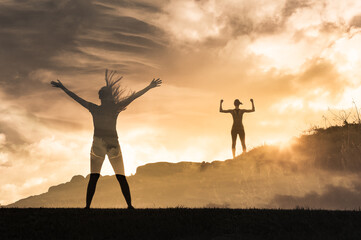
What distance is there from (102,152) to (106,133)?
1.64 ft

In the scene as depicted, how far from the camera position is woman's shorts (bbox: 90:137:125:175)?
9859 mm

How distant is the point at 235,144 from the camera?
18797mm

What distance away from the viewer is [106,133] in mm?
9945

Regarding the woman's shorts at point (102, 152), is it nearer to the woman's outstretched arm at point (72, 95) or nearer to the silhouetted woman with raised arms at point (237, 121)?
the woman's outstretched arm at point (72, 95)

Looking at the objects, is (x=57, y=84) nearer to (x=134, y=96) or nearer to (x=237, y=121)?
(x=134, y=96)
